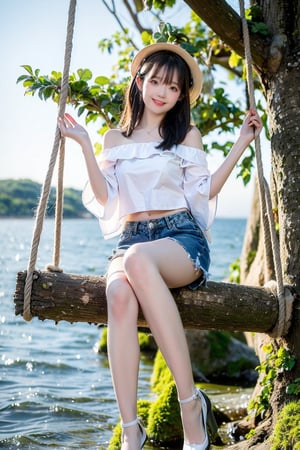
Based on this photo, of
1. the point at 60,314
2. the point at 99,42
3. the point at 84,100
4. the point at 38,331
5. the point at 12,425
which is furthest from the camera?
the point at 38,331

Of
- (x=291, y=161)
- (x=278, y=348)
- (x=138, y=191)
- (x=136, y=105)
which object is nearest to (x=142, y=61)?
(x=136, y=105)

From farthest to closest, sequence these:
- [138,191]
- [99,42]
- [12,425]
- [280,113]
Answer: [99,42] < [12,425] < [280,113] < [138,191]

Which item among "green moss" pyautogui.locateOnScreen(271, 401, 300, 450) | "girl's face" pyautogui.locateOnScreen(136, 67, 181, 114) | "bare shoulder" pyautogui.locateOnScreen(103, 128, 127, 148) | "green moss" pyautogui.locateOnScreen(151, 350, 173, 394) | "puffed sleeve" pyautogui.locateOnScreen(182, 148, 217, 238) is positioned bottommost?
"green moss" pyautogui.locateOnScreen(151, 350, 173, 394)

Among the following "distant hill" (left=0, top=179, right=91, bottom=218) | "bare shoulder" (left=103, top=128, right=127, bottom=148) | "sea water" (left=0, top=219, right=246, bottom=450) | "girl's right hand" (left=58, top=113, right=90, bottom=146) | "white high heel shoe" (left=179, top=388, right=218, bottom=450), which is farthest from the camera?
"distant hill" (left=0, top=179, right=91, bottom=218)

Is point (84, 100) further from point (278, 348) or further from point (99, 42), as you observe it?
point (99, 42)

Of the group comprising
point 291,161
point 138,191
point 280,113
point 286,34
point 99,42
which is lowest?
point 138,191

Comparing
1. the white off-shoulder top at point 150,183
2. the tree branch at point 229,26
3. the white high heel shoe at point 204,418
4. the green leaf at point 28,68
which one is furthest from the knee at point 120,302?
the green leaf at point 28,68

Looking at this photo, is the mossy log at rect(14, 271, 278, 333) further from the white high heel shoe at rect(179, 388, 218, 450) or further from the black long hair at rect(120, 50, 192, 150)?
the black long hair at rect(120, 50, 192, 150)

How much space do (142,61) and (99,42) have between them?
122 inches

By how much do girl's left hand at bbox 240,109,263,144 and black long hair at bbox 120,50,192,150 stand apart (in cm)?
29

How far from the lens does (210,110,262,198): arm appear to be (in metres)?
2.93

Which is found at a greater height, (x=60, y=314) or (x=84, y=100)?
(x=84, y=100)

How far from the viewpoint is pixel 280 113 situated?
10.3 ft

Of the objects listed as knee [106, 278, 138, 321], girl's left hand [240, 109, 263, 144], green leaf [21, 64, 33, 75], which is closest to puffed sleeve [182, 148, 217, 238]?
girl's left hand [240, 109, 263, 144]
